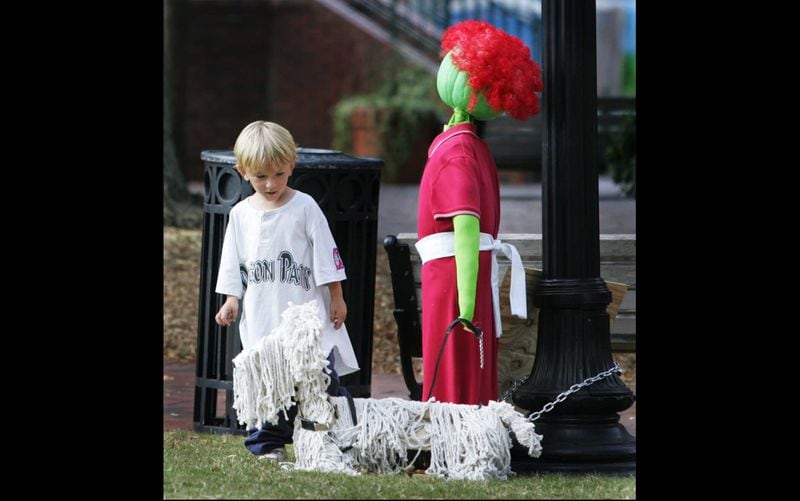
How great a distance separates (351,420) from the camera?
556 cm

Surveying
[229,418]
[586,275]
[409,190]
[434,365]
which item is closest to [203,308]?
[229,418]

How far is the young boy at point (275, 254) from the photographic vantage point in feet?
18.4

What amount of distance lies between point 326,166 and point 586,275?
4.78ft

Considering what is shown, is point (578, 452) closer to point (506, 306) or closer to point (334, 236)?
point (506, 306)

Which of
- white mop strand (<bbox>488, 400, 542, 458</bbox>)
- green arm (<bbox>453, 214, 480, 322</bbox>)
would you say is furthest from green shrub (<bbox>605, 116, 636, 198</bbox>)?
white mop strand (<bbox>488, 400, 542, 458</bbox>)

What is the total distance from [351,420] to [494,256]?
93 centimetres

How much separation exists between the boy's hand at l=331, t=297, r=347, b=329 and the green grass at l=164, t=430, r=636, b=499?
2.09 ft

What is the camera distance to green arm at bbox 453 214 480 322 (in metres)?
5.59

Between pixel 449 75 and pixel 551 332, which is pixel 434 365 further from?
pixel 449 75

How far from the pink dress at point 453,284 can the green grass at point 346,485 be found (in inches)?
18.6

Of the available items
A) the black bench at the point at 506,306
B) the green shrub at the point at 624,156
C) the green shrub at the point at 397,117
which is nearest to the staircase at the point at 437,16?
the green shrub at the point at 397,117

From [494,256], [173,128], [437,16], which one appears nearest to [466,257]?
[494,256]

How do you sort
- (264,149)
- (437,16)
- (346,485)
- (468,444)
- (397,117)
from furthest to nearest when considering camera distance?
(437,16) → (397,117) → (264,149) → (468,444) → (346,485)

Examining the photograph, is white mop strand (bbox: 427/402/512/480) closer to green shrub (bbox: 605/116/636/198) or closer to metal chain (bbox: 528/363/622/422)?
metal chain (bbox: 528/363/622/422)
